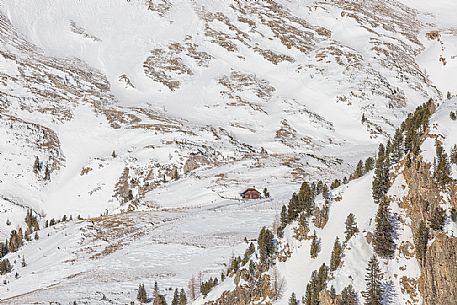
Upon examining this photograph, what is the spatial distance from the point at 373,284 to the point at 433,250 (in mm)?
4717

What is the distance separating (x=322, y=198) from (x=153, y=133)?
301 feet

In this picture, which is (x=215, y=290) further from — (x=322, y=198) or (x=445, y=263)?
(x=445, y=263)

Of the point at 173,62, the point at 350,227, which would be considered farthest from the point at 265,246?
the point at 173,62

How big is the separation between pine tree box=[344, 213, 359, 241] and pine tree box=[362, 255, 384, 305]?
284cm

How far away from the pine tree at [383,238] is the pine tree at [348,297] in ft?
12.5

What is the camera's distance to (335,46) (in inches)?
7859

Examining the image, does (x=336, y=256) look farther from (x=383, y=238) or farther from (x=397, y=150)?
(x=397, y=150)

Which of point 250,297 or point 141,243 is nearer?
point 250,297

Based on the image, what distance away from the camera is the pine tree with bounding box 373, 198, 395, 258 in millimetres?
38500

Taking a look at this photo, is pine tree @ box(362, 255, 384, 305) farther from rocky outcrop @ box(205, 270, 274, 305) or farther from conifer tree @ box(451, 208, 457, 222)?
rocky outcrop @ box(205, 270, 274, 305)

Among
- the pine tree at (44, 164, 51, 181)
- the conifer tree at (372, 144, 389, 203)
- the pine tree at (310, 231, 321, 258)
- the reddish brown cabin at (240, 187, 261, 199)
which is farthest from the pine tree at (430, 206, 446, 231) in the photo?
the pine tree at (44, 164, 51, 181)

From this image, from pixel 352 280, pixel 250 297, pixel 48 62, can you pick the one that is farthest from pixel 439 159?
pixel 48 62

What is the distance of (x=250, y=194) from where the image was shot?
96.6m

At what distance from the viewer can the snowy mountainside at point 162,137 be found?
231ft
